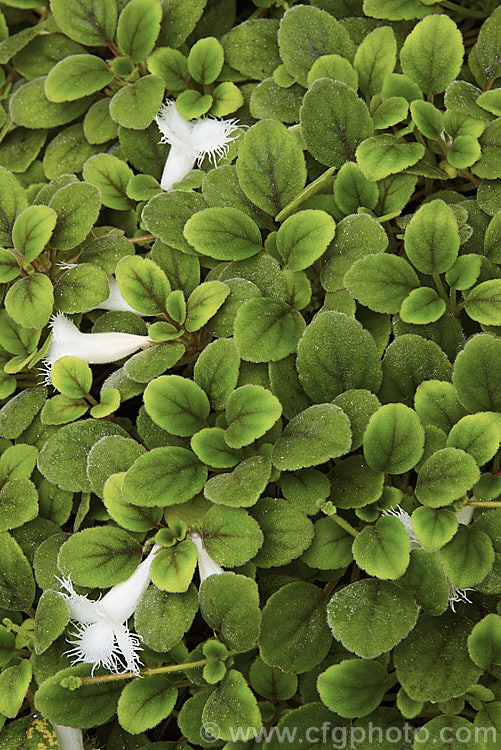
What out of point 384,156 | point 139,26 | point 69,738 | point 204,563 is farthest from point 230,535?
point 139,26

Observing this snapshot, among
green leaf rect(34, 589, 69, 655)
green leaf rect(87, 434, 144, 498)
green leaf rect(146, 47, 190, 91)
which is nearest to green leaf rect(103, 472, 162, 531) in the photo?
green leaf rect(87, 434, 144, 498)

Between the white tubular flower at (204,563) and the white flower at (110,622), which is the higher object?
the white tubular flower at (204,563)

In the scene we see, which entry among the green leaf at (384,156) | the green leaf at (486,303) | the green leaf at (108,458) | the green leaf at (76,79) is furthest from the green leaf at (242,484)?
the green leaf at (76,79)

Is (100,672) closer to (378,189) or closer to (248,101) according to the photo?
(378,189)

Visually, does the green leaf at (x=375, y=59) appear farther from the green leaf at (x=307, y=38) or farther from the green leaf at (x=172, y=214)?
the green leaf at (x=172, y=214)

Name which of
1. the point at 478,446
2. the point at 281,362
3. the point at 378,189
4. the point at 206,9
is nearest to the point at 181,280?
the point at 281,362

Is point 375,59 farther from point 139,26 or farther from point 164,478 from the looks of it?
point 164,478

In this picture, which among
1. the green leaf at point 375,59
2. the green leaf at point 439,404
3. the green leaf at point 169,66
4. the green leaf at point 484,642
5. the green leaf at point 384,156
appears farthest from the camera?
the green leaf at point 169,66
